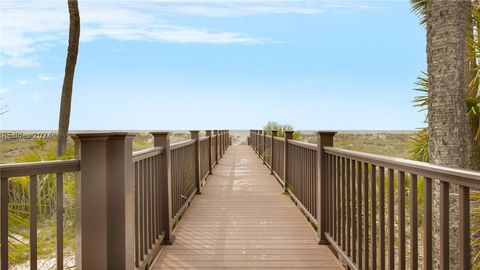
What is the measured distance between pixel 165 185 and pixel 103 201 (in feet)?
6.29

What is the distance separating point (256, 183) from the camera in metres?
9.20

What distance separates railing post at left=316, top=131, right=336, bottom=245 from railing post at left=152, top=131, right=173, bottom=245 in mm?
1688

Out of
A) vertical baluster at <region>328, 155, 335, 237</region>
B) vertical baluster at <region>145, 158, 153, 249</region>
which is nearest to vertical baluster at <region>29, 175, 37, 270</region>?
vertical baluster at <region>145, 158, 153, 249</region>

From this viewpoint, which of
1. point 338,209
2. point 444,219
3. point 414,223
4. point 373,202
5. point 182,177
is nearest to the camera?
point 444,219

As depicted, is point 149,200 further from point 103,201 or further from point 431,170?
point 431,170

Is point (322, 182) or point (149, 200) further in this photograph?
point (322, 182)

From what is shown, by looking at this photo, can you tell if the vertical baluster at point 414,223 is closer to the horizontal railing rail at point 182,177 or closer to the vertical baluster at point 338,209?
the vertical baluster at point 338,209

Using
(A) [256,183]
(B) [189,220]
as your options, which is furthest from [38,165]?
(A) [256,183]

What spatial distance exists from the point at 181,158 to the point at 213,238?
1.52m

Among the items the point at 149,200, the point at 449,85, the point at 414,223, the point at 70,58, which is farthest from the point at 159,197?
the point at 70,58

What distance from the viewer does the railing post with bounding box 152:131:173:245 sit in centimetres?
439

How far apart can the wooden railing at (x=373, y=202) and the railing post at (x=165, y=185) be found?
5.58 feet

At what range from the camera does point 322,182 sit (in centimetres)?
438

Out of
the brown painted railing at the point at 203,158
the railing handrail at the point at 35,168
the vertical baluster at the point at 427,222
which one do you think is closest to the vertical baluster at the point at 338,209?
the vertical baluster at the point at 427,222
